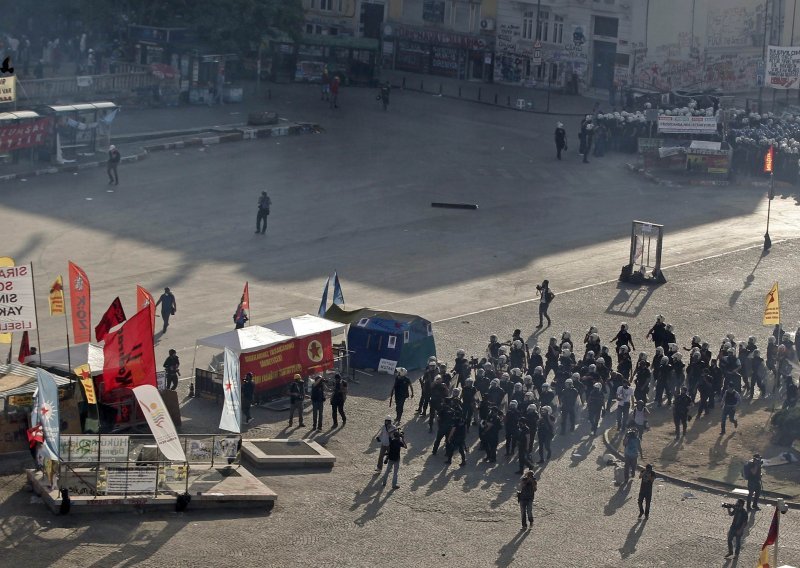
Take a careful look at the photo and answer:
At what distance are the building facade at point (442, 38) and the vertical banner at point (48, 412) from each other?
51665mm

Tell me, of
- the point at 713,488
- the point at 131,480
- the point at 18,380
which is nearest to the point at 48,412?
the point at 131,480

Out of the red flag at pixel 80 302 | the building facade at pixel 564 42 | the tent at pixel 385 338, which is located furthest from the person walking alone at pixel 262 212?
the building facade at pixel 564 42

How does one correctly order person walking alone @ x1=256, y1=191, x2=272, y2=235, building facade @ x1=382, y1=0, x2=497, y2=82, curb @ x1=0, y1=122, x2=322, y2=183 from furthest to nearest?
1. building facade @ x1=382, y1=0, x2=497, y2=82
2. curb @ x1=0, y1=122, x2=322, y2=183
3. person walking alone @ x1=256, y1=191, x2=272, y2=235

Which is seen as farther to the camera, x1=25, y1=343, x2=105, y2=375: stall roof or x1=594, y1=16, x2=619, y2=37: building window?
x1=594, y1=16, x2=619, y2=37: building window

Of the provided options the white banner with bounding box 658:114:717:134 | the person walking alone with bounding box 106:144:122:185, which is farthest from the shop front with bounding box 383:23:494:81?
the person walking alone with bounding box 106:144:122:185

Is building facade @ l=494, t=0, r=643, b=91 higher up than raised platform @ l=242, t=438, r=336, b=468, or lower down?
higher up

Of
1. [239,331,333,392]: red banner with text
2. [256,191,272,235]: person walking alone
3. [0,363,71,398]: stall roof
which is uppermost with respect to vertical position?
[256,191,272,235]: person walking alone

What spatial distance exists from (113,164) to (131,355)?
2332 cm

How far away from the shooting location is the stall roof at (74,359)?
26.7 meters

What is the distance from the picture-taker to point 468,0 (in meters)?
72.7

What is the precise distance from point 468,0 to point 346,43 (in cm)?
927

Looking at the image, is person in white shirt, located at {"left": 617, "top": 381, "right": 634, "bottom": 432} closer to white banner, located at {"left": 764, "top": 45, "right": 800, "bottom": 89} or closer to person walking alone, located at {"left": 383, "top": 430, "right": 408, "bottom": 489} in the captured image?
person walking alone, located at {"left": 383, "top": 430, "right": 408, "bottom": 489}

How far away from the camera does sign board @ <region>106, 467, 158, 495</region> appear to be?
921 inches

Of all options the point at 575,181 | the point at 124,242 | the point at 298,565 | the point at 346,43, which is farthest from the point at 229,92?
the point at 298,565
